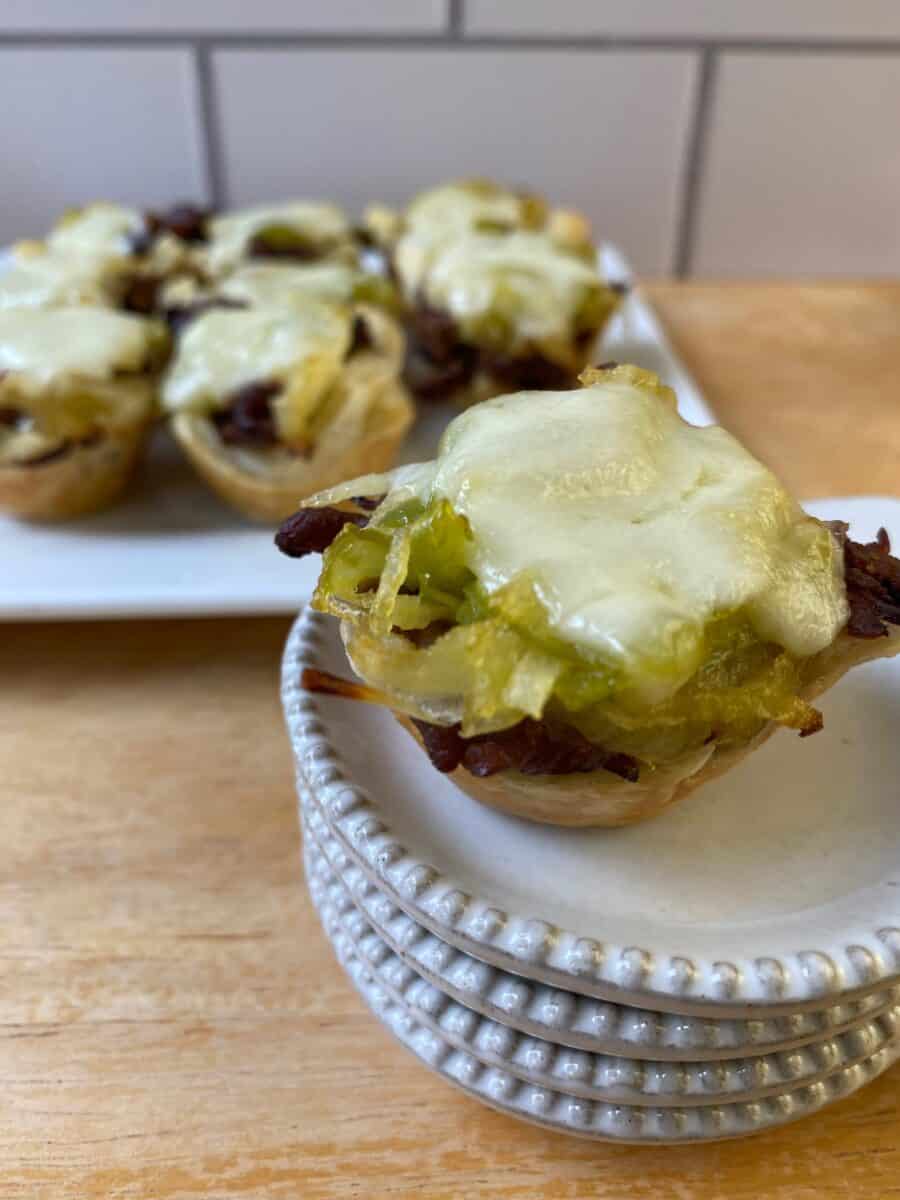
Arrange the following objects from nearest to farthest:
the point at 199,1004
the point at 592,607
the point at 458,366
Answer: the point at 592,607 → the point at 199,1004 → the point at 458,366

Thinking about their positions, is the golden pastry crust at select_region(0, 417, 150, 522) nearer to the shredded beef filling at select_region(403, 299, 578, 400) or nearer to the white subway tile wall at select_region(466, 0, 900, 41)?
A: the shredded beef filling at select_region(403, 299, 578, 400)

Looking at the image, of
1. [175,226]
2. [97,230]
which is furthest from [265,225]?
[97,230]

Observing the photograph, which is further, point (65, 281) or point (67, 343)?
point (65, 281)

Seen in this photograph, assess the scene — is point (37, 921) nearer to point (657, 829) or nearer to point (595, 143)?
point (657, 829)

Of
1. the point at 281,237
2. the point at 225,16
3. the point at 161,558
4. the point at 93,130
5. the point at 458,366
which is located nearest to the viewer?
the point at 161,558

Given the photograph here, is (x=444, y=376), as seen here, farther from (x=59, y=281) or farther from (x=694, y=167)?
(x=694, y=167)

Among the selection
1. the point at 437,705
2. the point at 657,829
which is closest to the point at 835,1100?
the point at 657,829

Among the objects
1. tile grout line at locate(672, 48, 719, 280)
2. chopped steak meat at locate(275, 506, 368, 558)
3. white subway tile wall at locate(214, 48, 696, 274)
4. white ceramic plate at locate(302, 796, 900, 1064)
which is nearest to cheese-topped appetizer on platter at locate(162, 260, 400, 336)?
chopped steak meat at locate(275, 506, 368, 558)

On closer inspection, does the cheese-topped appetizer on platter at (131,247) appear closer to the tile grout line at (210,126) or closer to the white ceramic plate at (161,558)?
the white ceramic plate at (161,558)
